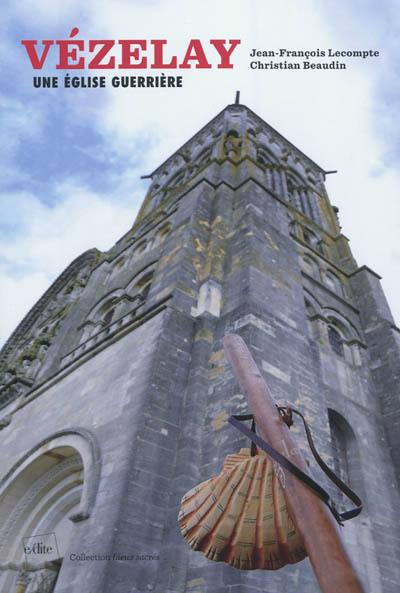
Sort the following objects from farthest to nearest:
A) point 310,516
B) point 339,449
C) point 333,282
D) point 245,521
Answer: point 333,282
point 339,449
point 245,521
point 310,516

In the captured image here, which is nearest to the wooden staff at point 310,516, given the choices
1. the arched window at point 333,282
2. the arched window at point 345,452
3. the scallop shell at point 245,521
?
the scallop shell at point 245,521

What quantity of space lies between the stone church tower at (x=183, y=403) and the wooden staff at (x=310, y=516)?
3.25 m

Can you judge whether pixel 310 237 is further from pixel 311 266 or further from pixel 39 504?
pixel 39 504

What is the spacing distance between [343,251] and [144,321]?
38.0 feet

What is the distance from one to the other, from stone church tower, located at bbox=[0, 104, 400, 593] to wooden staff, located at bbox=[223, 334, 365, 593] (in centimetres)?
325

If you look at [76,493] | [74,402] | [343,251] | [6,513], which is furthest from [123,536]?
[343,251]

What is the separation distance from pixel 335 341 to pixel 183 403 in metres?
6.16

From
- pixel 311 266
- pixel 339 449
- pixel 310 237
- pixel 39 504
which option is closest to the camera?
pixel 39 504


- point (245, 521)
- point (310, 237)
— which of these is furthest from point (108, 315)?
point (245, 521)

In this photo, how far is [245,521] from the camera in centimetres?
167

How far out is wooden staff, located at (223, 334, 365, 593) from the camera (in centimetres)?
112

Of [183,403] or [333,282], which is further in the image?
[333,282]

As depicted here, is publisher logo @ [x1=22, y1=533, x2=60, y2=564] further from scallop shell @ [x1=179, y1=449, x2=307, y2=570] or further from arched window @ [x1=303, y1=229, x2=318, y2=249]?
arched window @ [x1=303, y1=229, x2=318, y2=249]

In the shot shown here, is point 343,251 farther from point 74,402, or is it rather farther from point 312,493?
point 312,493
